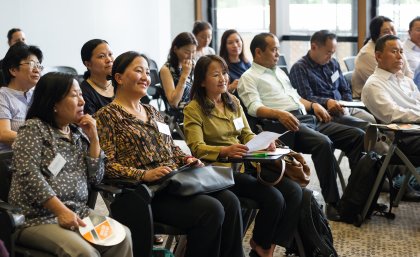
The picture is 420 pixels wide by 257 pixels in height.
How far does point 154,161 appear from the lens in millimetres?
3037

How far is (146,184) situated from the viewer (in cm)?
289

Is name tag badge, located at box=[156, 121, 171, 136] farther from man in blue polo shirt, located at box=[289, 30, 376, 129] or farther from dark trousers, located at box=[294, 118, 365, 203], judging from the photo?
man in blue polo shirt, located at box=[289, 30, 376, 129]

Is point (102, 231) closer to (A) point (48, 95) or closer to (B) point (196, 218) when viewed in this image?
(B) point (196, 218)

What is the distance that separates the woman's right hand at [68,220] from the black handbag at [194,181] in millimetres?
432

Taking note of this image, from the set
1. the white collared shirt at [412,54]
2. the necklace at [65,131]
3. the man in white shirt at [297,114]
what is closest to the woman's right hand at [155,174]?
the necklace at [65,131]

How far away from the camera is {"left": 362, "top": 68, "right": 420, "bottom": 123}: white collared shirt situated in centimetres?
446

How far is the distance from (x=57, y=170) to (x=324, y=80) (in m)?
2.92

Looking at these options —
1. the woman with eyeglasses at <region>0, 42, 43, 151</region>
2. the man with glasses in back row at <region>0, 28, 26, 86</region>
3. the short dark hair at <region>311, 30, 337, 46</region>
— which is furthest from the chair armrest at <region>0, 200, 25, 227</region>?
the man with glasses in back row at <region>0, 28, 26, 86</region>

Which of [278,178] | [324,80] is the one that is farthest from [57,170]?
[324,80]

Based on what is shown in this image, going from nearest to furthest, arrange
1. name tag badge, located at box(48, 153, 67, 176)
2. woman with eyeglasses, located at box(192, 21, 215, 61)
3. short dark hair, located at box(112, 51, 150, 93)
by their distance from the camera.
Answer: name tag badge, located at box(48, 153, 67, 176) → short dark hair, located at box(112, 51, 150, 93) → woman with eyeglasses, located at box(192, 21, 215, 61)

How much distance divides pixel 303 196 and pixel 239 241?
60 centimetres

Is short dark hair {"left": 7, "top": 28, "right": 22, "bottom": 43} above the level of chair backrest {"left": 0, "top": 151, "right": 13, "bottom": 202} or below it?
above

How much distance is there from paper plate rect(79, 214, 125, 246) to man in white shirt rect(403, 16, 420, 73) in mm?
3886

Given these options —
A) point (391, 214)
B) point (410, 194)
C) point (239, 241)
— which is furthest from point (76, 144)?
point (410, 194)
